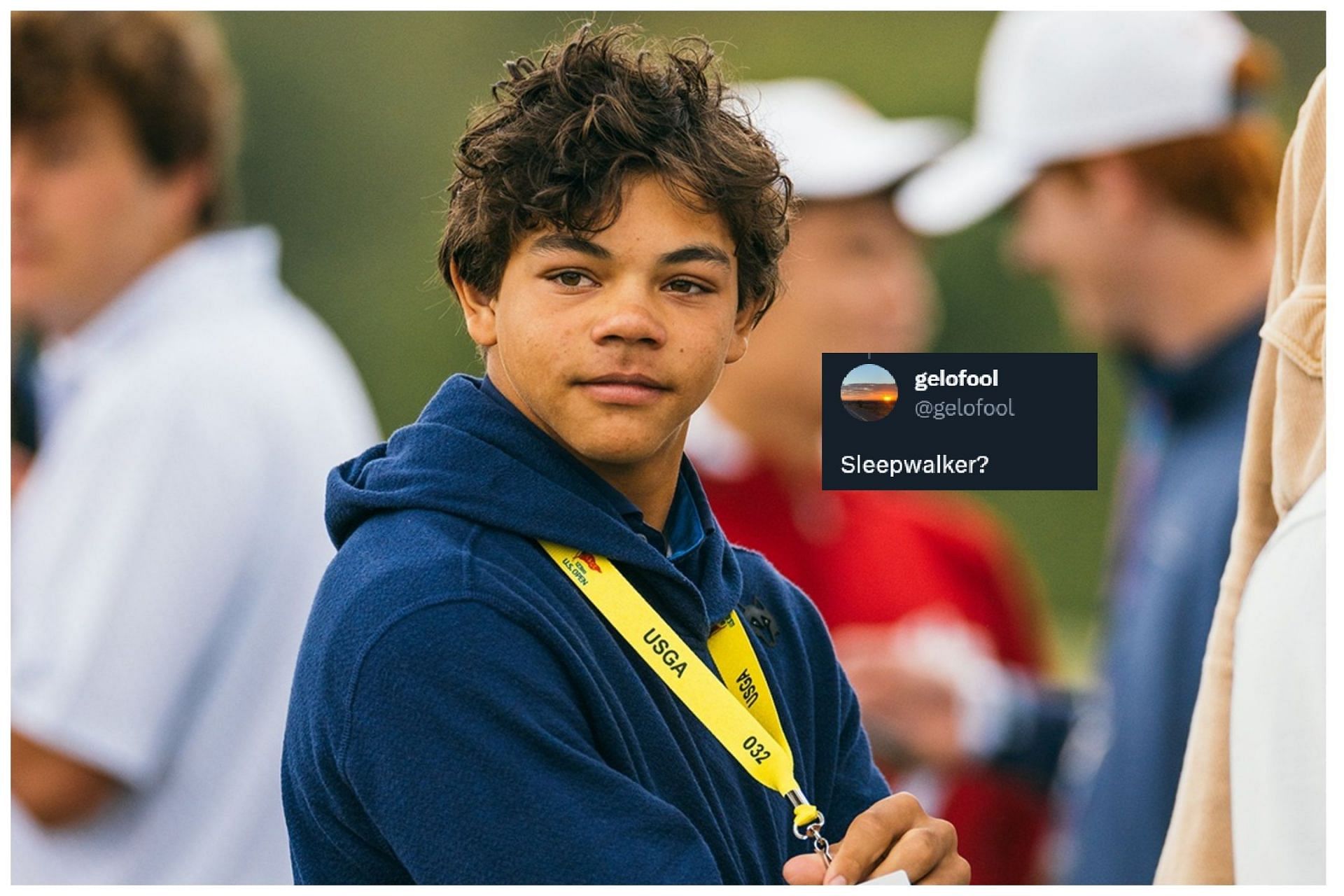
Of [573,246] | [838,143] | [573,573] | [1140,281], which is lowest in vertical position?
[573,573]

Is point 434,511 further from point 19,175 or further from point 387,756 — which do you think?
point 19,175

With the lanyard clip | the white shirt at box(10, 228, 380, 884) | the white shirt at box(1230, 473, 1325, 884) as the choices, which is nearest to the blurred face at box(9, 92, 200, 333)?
the white shirt at box(10, 228, 380, 884)

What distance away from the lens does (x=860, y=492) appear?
2955 mm

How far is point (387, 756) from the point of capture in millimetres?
1208

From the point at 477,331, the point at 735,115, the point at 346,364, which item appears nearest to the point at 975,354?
the point at 735,115

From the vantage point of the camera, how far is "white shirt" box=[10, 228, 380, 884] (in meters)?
2.40

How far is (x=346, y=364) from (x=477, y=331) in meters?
1.57

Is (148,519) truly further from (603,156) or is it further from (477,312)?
(603,156)

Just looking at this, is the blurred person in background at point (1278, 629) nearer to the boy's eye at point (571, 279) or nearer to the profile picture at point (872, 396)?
the profile picture at point (872, 396)

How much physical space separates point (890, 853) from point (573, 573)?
31cm

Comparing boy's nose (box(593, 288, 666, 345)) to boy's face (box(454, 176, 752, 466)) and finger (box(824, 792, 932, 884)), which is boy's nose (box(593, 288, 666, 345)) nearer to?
boy's face (box(454, 176, 752, 466))

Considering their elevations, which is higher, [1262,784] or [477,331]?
[477,331]

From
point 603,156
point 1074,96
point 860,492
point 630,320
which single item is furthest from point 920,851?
point 1074,96
